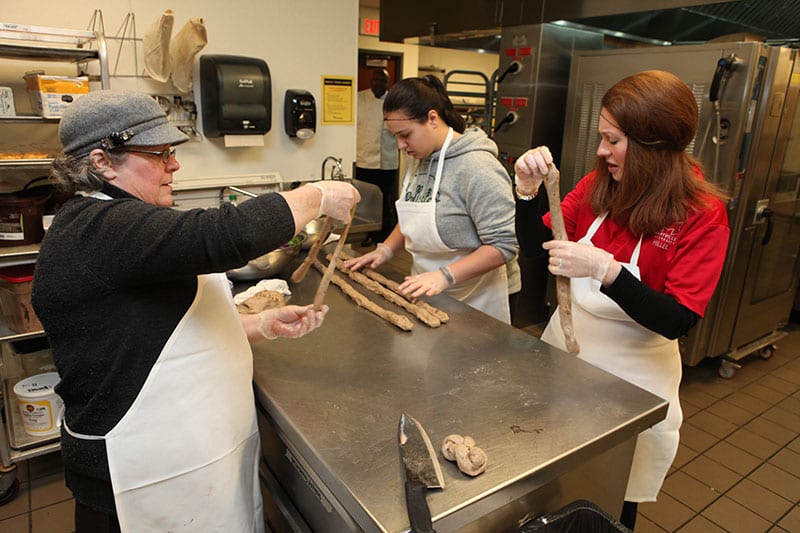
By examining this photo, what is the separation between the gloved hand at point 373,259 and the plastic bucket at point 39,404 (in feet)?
4.36

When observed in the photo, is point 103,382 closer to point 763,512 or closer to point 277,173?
point 277,173

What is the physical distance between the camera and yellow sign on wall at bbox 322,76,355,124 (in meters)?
3.11

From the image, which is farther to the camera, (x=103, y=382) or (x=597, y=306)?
(x=597, y=306)

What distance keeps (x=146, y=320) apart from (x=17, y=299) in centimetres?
148

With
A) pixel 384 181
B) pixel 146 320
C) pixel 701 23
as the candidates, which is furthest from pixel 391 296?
pixel 384 181

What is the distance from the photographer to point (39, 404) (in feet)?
7.01

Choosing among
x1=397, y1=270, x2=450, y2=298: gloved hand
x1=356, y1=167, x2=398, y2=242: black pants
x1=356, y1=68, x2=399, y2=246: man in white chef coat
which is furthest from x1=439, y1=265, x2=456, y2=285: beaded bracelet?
x1=356, y1=167, x2=398, y2=242: black pants

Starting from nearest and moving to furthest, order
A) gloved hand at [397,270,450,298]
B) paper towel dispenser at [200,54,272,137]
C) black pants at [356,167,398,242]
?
1. gloved hand at [397,270,450,298]
2. paper towel dispenser at [200,54,272,137]
3. black pants at [356,167,398,242]

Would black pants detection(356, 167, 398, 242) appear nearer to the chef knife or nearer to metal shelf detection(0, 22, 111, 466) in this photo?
metal shelf detection(0, 22, 111, 466)

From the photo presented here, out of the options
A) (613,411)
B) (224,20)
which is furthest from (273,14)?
(613,411)

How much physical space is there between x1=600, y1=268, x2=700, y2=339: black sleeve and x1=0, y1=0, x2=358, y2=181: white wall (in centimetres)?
223

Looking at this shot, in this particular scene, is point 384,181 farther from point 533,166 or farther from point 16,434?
point 533,166

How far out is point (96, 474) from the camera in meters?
1.06

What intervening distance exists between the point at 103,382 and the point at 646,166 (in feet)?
4.38
